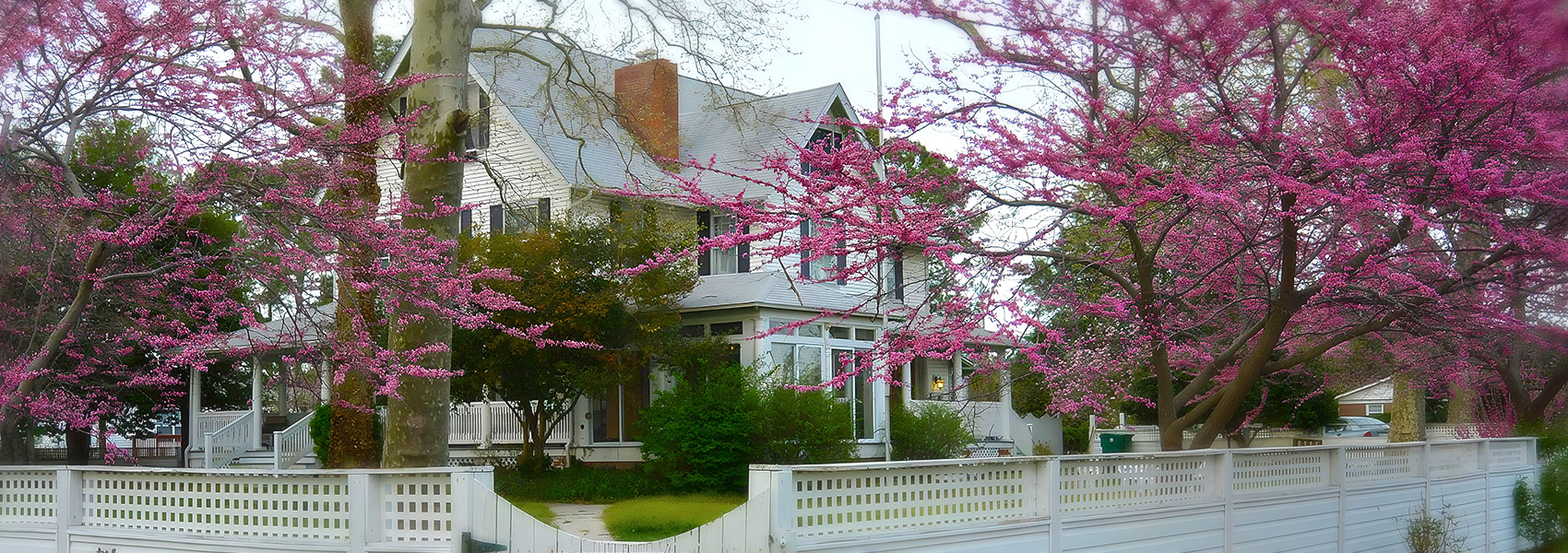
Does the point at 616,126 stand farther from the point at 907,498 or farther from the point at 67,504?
the point at 907,498

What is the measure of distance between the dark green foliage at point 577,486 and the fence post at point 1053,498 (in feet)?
39.8

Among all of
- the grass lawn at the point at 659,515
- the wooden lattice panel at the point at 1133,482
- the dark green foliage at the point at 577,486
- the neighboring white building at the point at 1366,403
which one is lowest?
the neighboring white building at the point at 1366,403

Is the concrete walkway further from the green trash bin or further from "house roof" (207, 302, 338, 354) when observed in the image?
the green trash bin

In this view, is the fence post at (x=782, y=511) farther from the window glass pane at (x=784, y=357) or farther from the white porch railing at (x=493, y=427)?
the white porch railing at (x=493, y=427)

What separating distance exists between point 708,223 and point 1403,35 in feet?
58.0

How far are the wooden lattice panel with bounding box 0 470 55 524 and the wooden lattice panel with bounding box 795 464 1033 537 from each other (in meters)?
4.92

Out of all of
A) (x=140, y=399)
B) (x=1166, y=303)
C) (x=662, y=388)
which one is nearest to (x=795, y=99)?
(x=662, y=388)

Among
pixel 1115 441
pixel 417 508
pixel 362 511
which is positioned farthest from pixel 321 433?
pixel 1115 441

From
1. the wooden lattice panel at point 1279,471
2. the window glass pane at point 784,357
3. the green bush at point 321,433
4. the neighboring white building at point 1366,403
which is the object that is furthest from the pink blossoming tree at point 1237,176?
the neighboring white building at point 1366,403

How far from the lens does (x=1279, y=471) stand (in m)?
10.3

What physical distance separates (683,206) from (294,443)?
791cm

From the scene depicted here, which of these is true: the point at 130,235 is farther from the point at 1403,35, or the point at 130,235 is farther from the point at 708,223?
the point at 708,223

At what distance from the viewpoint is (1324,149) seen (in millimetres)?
9047

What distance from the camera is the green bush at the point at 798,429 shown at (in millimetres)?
19406
